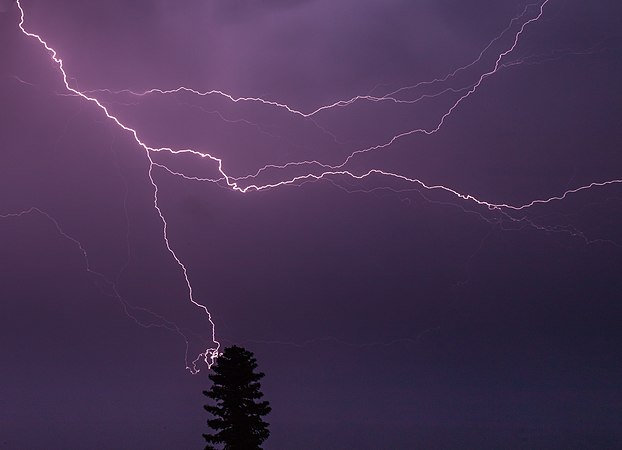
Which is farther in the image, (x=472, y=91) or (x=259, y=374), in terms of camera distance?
(x=472, y=91)

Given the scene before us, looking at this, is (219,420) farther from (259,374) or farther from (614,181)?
(614,181)

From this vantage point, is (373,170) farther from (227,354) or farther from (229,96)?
(227,354)

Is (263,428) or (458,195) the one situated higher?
(458,195)

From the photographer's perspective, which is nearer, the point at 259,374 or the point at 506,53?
the point at 259,374

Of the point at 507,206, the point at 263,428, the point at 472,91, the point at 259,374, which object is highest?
the point at 472,91

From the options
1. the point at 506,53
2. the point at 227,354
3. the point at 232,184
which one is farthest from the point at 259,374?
the point at 506,53

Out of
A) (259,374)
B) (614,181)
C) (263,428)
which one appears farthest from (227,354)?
(614,181)
